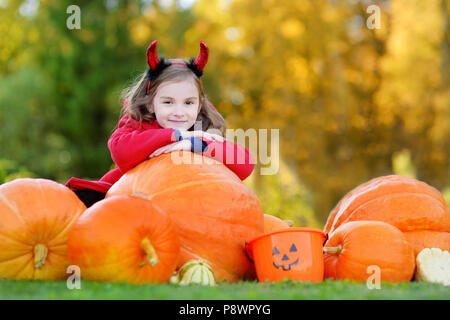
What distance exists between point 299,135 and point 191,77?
15005 millimetres

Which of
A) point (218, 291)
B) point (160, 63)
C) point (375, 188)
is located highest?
point (160, 63)

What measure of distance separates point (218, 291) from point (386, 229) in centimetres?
143

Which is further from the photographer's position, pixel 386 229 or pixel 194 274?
pixel 386 229

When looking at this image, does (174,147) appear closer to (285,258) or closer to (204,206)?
(204,206)

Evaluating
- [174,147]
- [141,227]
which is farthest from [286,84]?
[141,227]

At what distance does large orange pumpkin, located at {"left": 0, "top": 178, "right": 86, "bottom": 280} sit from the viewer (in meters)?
3.13

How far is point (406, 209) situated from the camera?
394 cm

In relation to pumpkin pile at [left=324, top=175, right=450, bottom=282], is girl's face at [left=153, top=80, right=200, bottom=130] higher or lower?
higher

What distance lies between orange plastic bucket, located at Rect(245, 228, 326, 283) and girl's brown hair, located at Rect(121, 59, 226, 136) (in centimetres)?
139

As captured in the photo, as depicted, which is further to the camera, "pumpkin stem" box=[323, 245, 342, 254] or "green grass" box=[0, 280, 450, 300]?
"pumpkin stem" box=[323, 245, 342, 254]

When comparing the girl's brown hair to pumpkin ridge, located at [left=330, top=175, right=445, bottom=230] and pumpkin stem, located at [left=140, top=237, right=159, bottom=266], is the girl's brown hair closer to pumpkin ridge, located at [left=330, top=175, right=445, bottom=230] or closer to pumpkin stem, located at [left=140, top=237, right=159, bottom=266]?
pumpkin ridge, located at [left=330, top=175, right=445, bottom=230]

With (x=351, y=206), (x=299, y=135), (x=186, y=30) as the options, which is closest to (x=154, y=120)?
(x=351, y=206)

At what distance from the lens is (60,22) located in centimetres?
2134

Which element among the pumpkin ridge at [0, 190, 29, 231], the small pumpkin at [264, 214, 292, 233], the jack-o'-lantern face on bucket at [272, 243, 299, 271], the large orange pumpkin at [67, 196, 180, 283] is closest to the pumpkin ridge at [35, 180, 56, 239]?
the pumpkin ridge at [0, 190, 29, 231]
